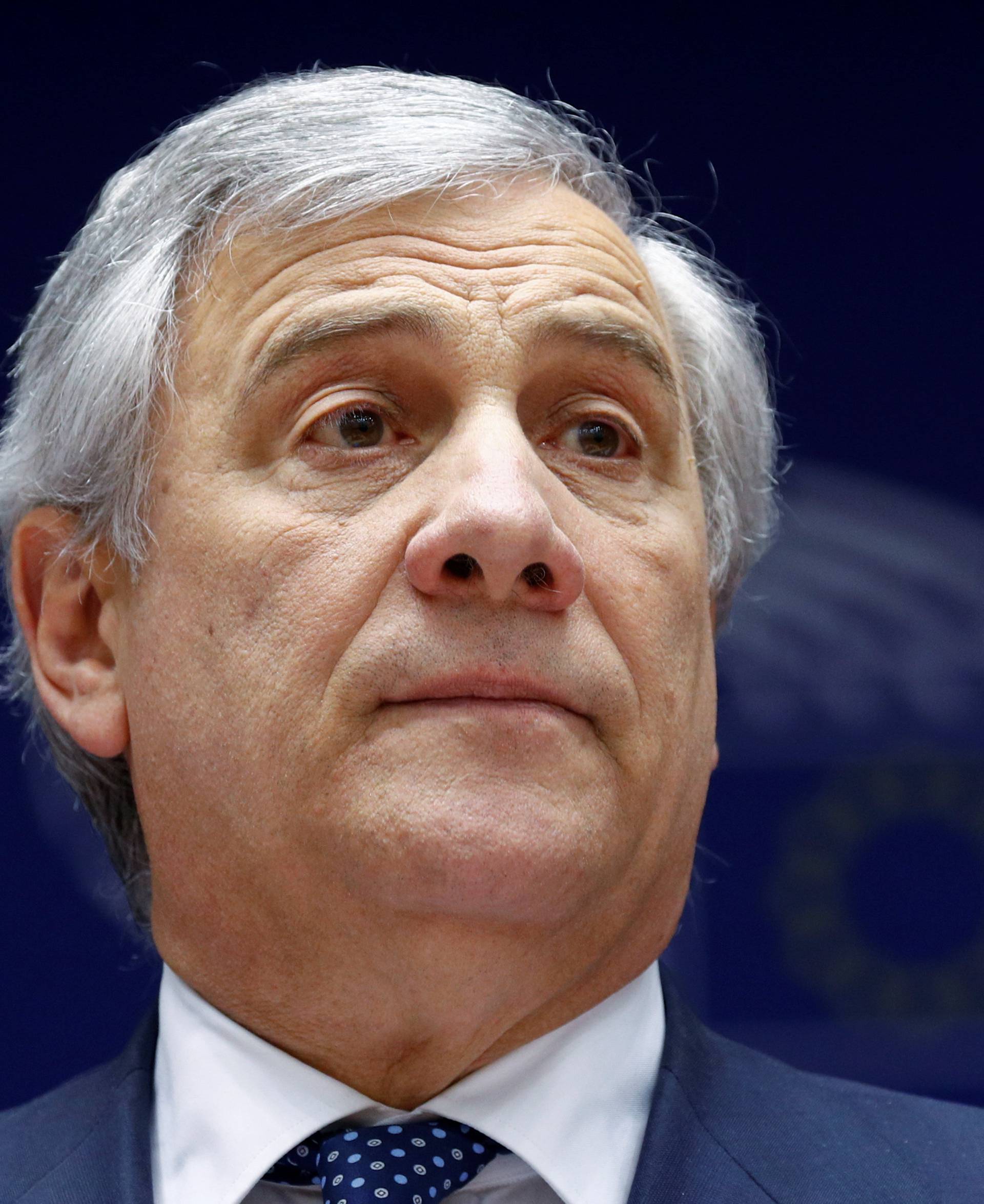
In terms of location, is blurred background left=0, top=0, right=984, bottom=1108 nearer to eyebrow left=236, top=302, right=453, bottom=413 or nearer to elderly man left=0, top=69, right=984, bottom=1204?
elderly man left=0, top=69, right=984, bottom=1204

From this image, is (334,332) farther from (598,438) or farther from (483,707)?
(483,707)

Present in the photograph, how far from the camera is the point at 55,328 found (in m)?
2.20

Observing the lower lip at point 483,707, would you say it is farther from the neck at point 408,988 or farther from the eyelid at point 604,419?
the eyelid at point 604,419

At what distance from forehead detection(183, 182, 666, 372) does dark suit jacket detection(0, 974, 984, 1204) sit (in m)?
0.94

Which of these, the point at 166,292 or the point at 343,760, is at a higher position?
the point at 166,292

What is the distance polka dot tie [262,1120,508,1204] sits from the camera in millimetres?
1729

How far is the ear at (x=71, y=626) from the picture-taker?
2045 mm

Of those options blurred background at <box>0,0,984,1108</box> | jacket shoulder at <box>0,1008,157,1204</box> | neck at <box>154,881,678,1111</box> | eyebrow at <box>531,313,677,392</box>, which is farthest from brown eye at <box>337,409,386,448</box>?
blurred background at <box>0,0,984,1108</box>

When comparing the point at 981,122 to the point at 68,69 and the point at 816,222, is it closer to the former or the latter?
the point at 816,222

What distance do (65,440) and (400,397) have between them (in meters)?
0.52

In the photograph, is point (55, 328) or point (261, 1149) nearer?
point (261, 1149)

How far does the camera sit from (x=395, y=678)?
67.6 inches

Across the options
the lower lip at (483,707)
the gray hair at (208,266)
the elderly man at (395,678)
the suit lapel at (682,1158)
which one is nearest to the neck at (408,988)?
the elderly man at (395,678)

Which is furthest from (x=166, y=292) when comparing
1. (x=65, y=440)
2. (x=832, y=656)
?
(x=832, y=656)
